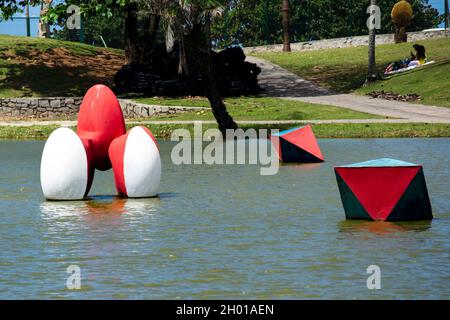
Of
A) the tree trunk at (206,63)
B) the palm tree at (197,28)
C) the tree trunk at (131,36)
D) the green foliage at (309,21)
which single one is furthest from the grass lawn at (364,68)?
the green foliage at (309,21)

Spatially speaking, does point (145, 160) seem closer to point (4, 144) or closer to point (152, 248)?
point (152, 248)

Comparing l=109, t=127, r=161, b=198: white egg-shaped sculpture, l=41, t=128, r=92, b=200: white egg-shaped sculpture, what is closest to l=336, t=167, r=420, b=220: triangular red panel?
l=109, t=127, r=161, b=198: white egg-shaped sculpture

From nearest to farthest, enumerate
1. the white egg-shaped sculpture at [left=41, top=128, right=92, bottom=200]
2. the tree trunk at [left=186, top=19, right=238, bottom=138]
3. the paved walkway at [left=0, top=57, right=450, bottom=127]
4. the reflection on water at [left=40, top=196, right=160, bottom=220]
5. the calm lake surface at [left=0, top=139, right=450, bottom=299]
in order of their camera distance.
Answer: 1. the calm lake surface at [left=0, top=139, right=450, bottom=299]
2. the reflection on water at [left=40, top=196, right=160, bottom=220]
3. the white egg-shaped sculpture at [left=41, top=128, right=92, bottom=200]
4. the tree trunk at [left=186, top=19, right=238, bottom=138]
5. the paved walkway at [left=0, top=57, right=450, bottom=127]

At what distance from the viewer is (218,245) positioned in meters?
13.9

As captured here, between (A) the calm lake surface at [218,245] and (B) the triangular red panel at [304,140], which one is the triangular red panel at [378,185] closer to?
(A) the calm lake surface at [218,245]

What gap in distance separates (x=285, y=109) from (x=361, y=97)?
850 cm

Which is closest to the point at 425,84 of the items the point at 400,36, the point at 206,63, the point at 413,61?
the point at 413,61

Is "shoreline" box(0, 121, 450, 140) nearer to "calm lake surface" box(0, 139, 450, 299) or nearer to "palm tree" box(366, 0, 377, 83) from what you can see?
"calm lake surface" box(0, 139, 450, 299)

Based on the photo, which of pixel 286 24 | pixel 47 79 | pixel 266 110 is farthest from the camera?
pixel 286 24

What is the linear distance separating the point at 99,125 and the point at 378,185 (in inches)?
233

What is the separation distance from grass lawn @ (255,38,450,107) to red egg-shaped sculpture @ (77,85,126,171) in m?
26.3

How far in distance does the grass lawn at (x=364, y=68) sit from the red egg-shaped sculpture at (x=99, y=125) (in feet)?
86.3

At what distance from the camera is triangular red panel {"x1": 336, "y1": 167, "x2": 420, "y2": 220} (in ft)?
50.1

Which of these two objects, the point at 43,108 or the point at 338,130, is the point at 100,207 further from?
the point at 43,108
